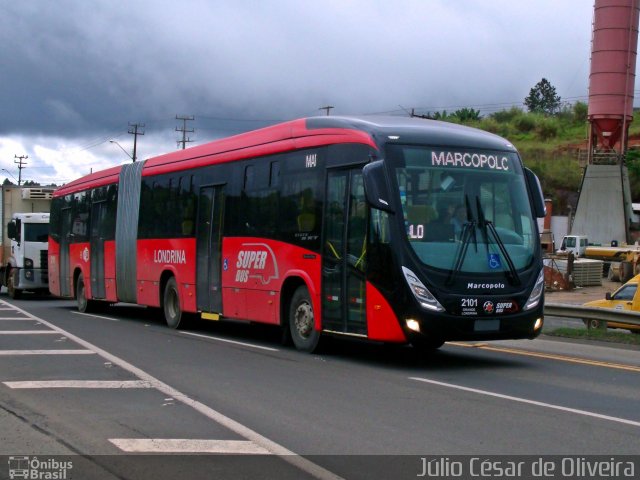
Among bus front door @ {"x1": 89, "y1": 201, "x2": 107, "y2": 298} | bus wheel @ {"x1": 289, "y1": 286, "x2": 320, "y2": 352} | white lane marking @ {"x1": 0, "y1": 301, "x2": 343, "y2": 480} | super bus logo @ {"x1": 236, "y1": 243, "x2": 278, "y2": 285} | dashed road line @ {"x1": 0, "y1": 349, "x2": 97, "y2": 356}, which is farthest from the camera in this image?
bus front door @ {"x1": 89, "y1": 201, "x2": 107, "y2": 298}

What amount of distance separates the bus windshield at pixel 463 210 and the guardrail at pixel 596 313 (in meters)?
6.56

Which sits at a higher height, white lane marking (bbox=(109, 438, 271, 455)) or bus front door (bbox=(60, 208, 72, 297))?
bus front door (bbox=(60, 208, 72, 297))

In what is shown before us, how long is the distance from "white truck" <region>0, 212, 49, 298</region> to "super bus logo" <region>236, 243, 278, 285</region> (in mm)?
17587

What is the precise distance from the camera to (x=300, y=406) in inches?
356

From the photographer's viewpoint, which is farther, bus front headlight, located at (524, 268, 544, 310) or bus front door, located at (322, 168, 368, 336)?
bus front door, located at (322, 168, 368, 336)

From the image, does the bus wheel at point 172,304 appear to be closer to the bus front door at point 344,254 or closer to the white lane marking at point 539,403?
the bus front door at point 344,254

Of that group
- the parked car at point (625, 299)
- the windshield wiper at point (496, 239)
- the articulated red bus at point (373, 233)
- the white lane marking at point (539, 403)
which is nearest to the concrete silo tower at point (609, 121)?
the parked car at point (625, 299)

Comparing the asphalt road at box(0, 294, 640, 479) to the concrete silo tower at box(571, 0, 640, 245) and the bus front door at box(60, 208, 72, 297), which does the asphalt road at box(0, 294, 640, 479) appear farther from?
the concrete silo tower at box(571, 0, 640, 245)

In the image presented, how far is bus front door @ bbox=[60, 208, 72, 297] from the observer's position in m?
25.4

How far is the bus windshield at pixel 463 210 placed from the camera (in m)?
11.4

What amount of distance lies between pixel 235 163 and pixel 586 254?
40012mm

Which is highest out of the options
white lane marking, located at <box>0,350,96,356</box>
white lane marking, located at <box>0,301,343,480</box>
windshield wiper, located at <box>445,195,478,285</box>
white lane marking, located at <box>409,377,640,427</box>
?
windshield wiper, located at <box>445,195,478,285</box>

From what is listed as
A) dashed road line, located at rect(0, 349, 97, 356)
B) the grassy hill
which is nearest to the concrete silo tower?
the grassy hill

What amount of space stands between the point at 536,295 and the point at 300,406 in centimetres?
444
